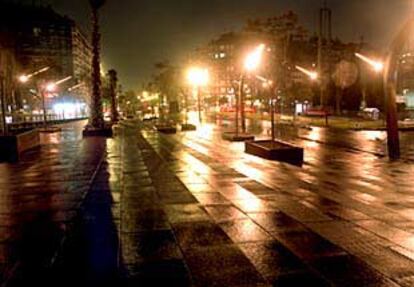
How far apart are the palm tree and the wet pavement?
18.7 m

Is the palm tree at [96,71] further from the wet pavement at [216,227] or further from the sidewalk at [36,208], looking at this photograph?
the wet pavement at [216,227]

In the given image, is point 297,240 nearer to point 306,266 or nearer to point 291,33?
point 306,266

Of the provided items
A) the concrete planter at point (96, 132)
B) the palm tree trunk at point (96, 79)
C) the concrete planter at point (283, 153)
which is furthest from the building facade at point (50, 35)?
the concrete planter at point (283, 153)

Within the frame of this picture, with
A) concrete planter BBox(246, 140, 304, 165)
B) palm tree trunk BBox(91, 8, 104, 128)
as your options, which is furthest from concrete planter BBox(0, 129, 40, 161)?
palm tree trunk BBox(91, 8, 104, 128)

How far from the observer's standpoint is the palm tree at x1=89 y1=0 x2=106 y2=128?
113 ft

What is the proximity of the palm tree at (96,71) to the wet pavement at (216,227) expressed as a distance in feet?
61.4

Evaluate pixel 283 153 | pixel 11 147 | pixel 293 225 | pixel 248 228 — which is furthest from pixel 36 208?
pixel 11 147

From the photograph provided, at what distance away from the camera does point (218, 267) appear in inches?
251

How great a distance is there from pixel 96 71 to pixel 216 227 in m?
28.6

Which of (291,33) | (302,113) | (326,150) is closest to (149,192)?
(326,150)

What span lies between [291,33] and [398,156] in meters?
69.1

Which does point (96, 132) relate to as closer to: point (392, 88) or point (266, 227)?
point (392, 88)

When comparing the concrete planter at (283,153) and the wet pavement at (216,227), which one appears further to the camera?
the concrete planter at (283,153)

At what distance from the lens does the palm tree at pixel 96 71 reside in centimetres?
3453
